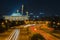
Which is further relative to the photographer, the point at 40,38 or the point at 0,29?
the point at 0,29

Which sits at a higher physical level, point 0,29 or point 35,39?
point 35,39

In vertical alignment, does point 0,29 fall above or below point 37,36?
below

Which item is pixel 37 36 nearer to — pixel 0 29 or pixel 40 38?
pixel 40 38

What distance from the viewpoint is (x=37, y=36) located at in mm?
26000

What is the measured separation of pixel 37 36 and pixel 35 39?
40 centimetres

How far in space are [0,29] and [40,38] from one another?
44.8 m

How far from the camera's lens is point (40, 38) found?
83.3 feet

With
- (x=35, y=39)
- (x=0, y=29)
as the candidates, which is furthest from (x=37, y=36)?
(x=0, y=29)

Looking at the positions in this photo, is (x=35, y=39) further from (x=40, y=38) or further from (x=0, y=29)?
(x=0, y=29)

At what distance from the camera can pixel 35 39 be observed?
25.9 metres

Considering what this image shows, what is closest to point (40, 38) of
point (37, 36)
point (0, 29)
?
point (37, 36)

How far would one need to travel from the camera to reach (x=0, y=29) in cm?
6912

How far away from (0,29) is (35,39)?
145 feet

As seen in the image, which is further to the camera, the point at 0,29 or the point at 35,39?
the point at 0,29
